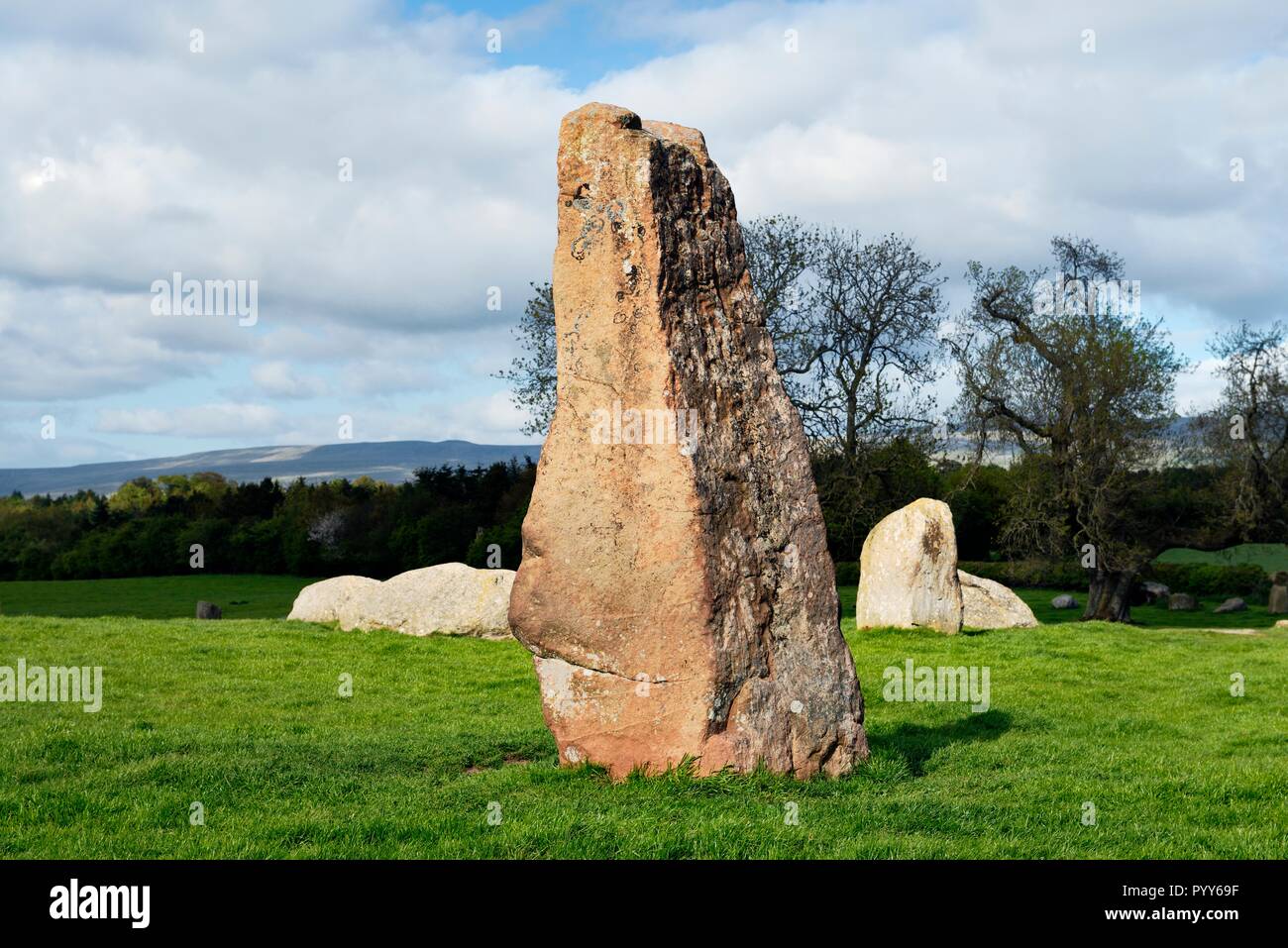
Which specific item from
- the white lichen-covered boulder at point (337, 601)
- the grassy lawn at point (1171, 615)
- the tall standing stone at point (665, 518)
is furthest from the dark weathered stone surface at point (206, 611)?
the grassy lawn at point (1171, 615)

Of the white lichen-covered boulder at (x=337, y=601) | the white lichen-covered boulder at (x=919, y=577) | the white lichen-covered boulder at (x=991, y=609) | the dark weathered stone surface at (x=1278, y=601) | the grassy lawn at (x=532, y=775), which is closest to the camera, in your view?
the grassy lawn at (x=532, y=775)

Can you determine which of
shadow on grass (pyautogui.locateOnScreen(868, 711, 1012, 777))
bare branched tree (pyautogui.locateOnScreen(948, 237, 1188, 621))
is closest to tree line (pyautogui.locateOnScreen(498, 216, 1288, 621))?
bare branched tree (pyautogui.locateOnScreen(948, 237, 1188, 621))

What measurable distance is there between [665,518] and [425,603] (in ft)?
44.8

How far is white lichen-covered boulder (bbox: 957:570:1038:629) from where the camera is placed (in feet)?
75.8

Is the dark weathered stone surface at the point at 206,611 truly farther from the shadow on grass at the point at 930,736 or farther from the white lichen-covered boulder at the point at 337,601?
the shadow on grass at the point at 930,736

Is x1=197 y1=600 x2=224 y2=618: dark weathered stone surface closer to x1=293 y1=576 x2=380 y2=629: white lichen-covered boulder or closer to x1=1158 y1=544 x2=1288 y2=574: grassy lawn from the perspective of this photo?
x1=293 y1=576 x2=380 y2=629: white lichen-covered boulder

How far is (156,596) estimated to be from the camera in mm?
35500

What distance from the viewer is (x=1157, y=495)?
3025 centimetres

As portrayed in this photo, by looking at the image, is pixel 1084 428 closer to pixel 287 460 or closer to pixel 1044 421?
pixel 1044 421

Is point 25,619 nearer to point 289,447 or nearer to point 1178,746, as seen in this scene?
point 1178,746

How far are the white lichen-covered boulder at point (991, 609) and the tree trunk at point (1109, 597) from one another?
292 inches

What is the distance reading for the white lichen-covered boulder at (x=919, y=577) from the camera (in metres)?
21.0

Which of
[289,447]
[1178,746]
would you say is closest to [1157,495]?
[1178,746]
